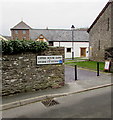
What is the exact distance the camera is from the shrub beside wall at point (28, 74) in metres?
5.38

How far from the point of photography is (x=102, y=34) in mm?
17609

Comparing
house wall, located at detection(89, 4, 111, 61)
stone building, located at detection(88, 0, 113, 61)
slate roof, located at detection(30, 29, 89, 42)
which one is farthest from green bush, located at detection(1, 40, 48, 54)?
slate roof, located at detection(30, 29, 89, 42)

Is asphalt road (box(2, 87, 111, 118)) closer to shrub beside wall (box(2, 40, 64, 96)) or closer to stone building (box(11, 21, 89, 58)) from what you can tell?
shrub beside wall (box(2, 40, 64, 96))

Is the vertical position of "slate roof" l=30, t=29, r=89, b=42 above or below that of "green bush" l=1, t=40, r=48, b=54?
above

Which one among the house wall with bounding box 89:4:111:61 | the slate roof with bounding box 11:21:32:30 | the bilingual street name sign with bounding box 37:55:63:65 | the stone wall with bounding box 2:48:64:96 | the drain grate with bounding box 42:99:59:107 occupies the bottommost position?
the drain grate with bounding box 42:99:59:107

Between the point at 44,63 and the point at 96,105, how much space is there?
3.26 meters

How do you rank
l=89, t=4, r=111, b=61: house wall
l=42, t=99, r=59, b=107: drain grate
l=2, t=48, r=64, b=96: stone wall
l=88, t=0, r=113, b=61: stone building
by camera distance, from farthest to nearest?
1. l=89, t=4, r=111, b=61: house wall
2. l=88, t=0, r=113, b=61: stone building
3. l=2, t=48, r=64, b=96: stone wall
4. l=42, t=99, r=59, b=107: drain grate

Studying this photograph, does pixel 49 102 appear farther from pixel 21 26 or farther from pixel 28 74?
pixel 21 26

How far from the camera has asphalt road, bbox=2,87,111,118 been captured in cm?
388

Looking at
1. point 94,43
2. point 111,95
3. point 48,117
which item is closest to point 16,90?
point 48,117

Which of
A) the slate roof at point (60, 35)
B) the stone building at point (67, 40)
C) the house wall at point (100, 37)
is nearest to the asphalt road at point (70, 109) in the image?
the house wall at point (100, 37)

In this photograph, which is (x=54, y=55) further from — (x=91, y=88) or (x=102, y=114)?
(x=102, y=114)

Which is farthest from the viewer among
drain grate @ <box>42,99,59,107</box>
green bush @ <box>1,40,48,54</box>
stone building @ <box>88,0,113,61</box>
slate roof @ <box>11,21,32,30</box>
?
slate roof @ <box>11,21,32,30</box>

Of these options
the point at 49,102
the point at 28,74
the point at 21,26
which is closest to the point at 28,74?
the point at 28,74
